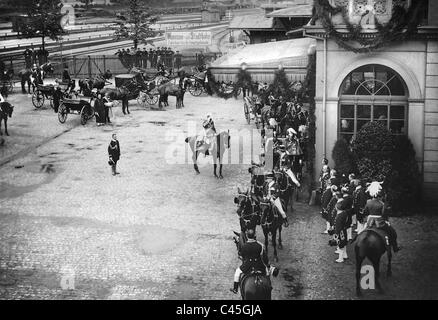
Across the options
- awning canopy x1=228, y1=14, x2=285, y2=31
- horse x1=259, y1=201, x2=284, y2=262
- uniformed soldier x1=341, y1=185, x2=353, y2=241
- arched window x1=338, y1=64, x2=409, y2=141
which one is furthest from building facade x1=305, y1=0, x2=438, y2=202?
awning canopy x1=228, y1=14, x2=285, y2=31

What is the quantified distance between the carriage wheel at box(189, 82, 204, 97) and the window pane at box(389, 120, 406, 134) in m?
22.0

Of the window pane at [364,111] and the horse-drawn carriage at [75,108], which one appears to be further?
Answer: the horse-drawn carriage at [75,108]

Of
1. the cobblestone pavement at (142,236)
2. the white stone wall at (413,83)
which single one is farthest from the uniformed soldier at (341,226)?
the white stone wall at (413,83)

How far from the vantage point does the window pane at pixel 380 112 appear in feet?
59.6

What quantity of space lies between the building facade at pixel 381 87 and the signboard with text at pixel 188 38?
37849 mm

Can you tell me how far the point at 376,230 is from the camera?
1278cm

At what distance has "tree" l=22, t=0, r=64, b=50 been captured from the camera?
156ft

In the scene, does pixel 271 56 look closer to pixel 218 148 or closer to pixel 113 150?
pixel 218 148

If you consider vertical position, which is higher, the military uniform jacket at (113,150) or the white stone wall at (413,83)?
the white stone wall at (413,83)

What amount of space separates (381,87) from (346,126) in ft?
4.84

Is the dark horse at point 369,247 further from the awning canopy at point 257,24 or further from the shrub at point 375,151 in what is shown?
the awning canopy at point 257,24
